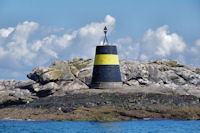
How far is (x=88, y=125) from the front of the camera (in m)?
39.7

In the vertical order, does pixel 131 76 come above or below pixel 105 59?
below

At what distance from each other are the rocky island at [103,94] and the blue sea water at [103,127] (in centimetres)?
117

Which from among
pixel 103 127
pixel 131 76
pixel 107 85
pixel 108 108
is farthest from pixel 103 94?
pixel 103 127

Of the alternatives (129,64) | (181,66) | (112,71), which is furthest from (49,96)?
(181,66)

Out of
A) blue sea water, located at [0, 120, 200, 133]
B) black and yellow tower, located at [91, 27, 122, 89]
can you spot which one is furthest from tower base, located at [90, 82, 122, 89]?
blue sea water, located at [0, 120, 200, 133]

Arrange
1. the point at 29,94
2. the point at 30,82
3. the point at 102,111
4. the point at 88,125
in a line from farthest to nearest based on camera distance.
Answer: the point at 30,82
the point at 29,94
the point at 102,111
the point at 88,125

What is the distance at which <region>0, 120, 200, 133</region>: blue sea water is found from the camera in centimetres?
3691

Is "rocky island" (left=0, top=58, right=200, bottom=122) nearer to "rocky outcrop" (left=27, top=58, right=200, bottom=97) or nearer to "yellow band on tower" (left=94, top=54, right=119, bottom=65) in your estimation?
"rocky outcrop" (left=27, top=58, right=200, bottom=97)

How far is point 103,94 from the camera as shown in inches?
1891

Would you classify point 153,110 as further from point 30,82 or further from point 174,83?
point 30,82

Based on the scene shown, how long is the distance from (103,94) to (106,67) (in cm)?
376

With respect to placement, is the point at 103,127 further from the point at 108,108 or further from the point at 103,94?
the point at 103,94

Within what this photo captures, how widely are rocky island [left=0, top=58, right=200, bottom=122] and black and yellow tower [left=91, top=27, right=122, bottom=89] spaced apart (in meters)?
1.34

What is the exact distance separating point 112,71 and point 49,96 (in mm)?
6933
